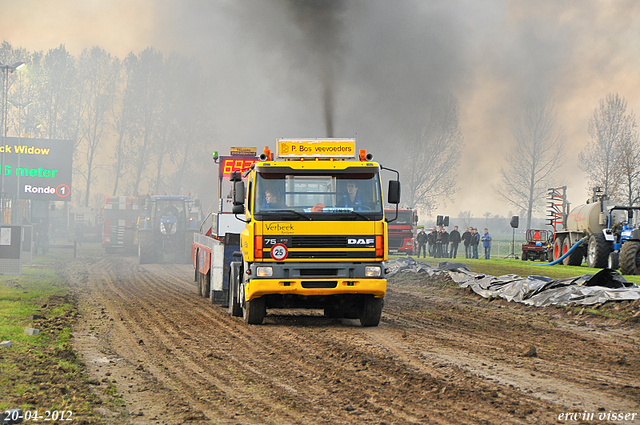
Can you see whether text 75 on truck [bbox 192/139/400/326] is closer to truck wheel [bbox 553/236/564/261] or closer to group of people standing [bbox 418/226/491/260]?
truck wheel [bbox 553/236/564/261]

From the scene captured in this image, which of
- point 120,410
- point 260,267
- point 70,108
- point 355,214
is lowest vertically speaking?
point 120,410

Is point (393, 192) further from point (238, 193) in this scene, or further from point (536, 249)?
point (536, 249)

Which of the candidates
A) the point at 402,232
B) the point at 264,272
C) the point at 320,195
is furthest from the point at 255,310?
the point at 402,232

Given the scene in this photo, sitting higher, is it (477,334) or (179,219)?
(179,219)

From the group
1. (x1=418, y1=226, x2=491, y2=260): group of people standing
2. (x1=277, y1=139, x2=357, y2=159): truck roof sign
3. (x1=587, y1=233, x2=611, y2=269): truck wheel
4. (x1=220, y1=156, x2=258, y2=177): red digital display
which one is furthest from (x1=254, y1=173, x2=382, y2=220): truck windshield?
(x1=418, y1=226, x2=491, y2=260): group of people standing

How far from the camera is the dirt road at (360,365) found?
6118 mm

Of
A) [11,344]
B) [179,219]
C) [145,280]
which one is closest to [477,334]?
[11,344]

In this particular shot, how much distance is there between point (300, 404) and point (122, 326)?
6.32 metres

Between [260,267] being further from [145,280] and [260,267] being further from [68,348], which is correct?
[145,280]

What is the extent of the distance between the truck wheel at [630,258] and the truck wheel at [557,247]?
9.17 m

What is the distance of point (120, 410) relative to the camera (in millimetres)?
6215

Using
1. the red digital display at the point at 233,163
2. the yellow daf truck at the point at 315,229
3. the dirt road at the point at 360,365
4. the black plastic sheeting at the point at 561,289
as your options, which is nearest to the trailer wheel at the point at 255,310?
the dirt road at the point at 360,365

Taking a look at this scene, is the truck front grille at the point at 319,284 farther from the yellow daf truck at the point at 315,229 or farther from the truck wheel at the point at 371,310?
the truck wheel at the point at 371,310

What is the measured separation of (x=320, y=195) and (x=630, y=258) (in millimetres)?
15345
